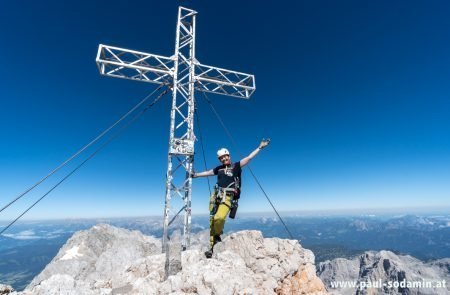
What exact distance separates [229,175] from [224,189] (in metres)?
0.61

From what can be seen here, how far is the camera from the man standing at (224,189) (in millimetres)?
10680

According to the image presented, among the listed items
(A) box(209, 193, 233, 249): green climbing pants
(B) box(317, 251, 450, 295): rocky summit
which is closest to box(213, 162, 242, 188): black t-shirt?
(A) box(209, 193, 233, 249): green climbing pants

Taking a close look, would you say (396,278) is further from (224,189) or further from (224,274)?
(224,274)

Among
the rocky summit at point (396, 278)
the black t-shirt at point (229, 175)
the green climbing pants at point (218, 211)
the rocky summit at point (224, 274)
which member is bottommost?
the rocky summit at point (396, 278)

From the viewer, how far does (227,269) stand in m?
9.06

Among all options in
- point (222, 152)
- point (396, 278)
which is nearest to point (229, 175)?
point (222, 152)

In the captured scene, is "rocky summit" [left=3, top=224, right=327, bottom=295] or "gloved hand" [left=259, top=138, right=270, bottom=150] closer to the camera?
"rocky summit" [left=3, top=224, right=327, bottom=295]

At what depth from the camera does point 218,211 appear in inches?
419

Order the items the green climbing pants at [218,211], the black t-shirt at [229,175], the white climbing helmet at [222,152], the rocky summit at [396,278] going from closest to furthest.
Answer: the green climbing pants at [218,211] → the black t-shirt at [229,175] → the white climbing helmet at [222,152] → the rocky summit at [396,278]

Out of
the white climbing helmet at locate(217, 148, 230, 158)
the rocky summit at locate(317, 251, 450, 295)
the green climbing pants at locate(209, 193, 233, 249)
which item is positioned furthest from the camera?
the rocky summit at locate(317, 251, 450, 295)

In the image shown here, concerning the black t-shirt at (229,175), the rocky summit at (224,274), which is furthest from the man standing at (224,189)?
the rocky summit at (224,274)

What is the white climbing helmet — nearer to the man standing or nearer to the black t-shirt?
the man standing

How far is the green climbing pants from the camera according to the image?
10617 mm

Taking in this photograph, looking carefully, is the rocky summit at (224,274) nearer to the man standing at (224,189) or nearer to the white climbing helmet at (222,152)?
the man standing at (224,189)
